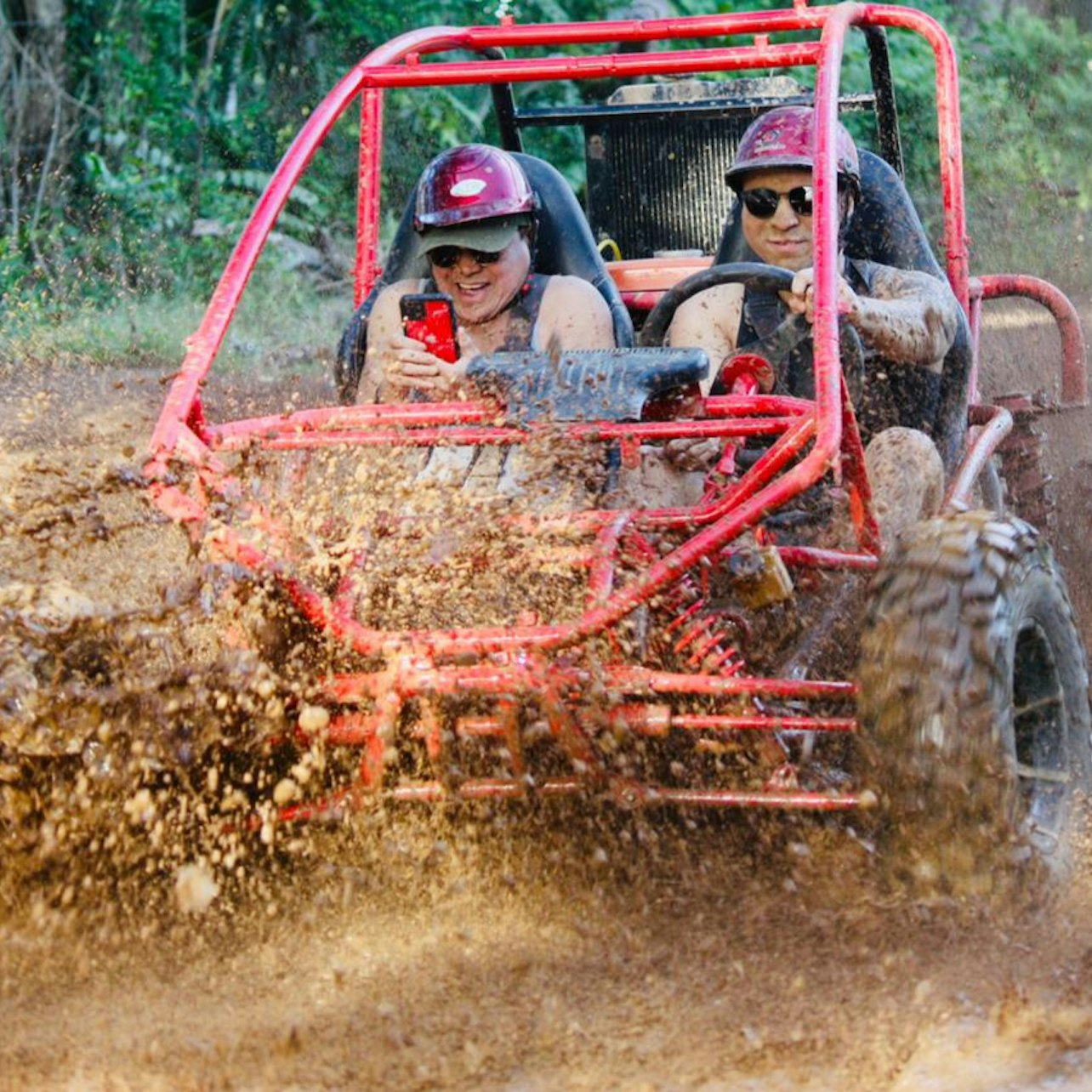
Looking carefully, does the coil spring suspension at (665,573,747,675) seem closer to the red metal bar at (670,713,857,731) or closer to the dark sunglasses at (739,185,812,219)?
the red metal bar at (670,713,857,731)

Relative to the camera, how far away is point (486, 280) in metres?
4.45

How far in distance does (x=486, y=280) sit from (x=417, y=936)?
172 centimetres

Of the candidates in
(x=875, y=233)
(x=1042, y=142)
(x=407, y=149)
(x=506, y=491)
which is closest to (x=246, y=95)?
(x=407, y=149)

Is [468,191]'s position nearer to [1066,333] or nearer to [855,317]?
[855,317]

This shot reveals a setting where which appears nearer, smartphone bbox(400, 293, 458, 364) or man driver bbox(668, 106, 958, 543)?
smartphone bbox(400, 293, 458, 364)

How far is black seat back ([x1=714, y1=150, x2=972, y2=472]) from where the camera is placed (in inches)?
187

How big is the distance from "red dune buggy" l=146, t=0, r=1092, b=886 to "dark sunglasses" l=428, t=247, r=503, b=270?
41cm

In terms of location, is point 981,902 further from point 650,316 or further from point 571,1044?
point 650,316

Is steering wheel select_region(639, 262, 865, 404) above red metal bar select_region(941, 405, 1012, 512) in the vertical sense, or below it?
above

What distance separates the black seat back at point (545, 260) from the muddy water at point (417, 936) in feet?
2.97

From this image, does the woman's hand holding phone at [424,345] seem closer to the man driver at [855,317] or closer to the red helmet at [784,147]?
the man driver at [855,317]

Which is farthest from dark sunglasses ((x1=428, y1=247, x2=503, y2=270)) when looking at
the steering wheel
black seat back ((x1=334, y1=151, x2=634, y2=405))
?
the steering wheel

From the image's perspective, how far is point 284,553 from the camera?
343 centimetres

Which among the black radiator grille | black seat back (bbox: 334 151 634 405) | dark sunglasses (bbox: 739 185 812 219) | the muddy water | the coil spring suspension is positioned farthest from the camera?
the black radiator grille
